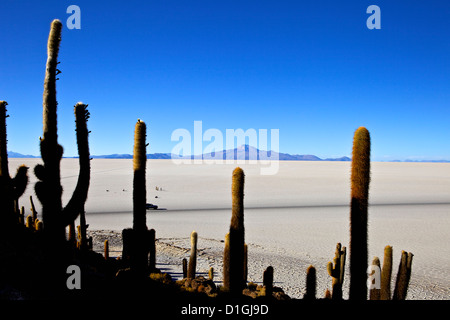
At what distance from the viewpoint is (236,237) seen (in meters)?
6.49

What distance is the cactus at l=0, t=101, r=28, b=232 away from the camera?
7082mm

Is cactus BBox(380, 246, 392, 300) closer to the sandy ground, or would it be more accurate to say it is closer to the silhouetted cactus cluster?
the silhouetted cactus cluster

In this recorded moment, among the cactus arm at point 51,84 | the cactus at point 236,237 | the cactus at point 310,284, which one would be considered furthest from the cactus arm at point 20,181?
the cactus at point 310,284

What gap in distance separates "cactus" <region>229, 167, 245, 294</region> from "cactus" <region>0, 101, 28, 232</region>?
4771 mm

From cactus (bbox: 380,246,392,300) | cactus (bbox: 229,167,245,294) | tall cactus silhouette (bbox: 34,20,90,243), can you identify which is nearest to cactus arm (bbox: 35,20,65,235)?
tall cactus silhouette (bbox: 34,20,90,243)

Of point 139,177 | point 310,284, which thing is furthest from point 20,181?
point 310,284

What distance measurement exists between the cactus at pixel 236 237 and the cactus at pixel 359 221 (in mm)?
2075

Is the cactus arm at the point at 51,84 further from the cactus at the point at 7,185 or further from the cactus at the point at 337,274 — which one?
the cactus at the point at 337,274

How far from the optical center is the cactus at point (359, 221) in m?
Answer: 5.68

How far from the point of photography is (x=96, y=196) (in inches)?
1233

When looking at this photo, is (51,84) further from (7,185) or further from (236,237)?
(236,237)
